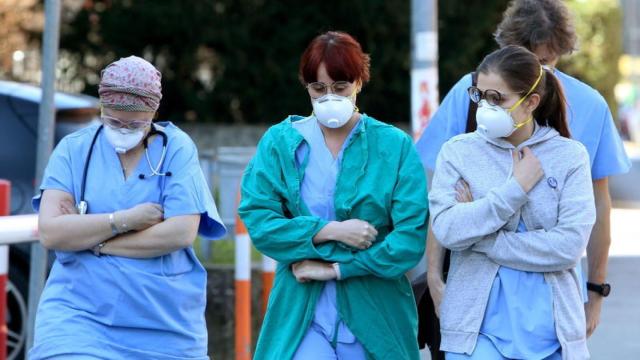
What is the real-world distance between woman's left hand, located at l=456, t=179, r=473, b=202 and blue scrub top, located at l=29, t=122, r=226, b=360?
927 millimetres

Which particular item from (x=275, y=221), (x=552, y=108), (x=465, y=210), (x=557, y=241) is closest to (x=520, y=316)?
(x=557, y=241)

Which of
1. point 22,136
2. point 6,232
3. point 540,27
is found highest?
point 540,27

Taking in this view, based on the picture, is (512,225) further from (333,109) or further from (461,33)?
(461,33)

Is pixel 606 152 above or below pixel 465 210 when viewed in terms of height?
above

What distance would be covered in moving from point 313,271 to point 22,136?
4.07 m

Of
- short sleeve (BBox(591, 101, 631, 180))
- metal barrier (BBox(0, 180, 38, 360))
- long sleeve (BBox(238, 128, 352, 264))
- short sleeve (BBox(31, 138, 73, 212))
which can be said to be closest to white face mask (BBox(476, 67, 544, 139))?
long sleeve (BBox(238, 128, 352, 264))

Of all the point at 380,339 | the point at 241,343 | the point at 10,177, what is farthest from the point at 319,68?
the point at 10,177

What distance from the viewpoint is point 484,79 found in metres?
4.05

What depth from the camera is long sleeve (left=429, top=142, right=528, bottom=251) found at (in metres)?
3.89

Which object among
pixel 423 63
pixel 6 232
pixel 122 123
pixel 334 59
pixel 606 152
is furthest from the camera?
pixel 423 63

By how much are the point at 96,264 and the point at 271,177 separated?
0.68 m

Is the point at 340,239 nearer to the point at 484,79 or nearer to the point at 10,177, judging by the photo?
the point at 484,79

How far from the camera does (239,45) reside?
15.9 metres

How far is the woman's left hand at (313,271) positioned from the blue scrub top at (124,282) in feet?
1.41
